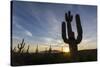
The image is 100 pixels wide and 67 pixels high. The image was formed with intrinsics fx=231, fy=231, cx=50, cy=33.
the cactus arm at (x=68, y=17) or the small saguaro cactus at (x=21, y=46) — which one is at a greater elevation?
the cactus arm at (x=68, y=17)

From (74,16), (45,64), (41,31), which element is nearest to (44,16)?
(41,31)

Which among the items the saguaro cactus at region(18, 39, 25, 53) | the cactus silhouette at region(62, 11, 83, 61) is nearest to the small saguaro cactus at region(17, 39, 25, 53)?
the saguaro cactus at region(18, 39, 25, 53)

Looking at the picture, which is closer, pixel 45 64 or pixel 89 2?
pixel 45 64

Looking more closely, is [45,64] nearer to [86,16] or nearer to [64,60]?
[64,60]

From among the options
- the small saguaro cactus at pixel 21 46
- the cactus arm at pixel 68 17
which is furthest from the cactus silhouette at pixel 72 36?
the small saguaro cactus at pixel 21 46

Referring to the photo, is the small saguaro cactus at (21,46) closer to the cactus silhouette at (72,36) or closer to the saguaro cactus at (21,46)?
the saguaro cactus at (21,46)

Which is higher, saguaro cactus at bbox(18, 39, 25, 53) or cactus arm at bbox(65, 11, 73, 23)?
cactus arm at bbox(65, 11, 73, 23)

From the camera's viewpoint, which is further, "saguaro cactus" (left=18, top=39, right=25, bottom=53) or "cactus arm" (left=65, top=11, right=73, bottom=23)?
"cactus arm" (left=65, top=11, right=73, bottom=23)

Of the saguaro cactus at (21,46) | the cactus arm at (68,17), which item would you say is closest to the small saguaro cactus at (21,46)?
the saguaro cactus at (21,46)

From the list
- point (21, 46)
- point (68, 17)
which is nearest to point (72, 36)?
point (68, 17)

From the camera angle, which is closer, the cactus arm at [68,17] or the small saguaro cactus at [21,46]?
the small saguaro cactus at [21,46]

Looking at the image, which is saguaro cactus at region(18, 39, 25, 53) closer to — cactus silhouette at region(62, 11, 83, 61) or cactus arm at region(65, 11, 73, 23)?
cactus silhouette at region(62, 11, 83, 61)
